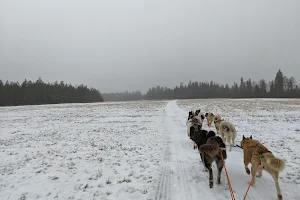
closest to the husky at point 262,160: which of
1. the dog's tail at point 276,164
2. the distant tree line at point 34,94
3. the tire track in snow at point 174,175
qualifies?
the dog's tail at point 276,164

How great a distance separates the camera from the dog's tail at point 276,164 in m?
3.60

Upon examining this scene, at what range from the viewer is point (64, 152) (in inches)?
329

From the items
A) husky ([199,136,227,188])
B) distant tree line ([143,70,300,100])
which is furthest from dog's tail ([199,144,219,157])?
distant tree line ([143,70,300,100])

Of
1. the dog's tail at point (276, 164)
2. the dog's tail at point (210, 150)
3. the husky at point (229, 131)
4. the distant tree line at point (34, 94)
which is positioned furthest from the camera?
the distant tree line at point (34, 94)

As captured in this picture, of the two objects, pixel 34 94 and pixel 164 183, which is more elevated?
pixel 34 94

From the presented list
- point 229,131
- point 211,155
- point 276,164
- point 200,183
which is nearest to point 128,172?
point 200,183

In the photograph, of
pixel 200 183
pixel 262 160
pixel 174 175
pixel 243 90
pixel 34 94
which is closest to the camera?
pixel 262 160

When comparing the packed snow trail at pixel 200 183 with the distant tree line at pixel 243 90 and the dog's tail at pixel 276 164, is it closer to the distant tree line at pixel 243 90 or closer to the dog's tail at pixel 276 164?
the dog's tail at pixel 276 164

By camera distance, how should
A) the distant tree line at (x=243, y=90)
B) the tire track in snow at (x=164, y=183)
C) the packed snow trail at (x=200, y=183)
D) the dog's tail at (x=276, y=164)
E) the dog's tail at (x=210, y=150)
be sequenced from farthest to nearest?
the distant tree line at (x=243, y=90) < the dog's tail at (x=210, y=150) < the tire track in snow at (x=164, y=183) < the packed snow trail at (x=200, y=183) < the dog's tail at (x=276, y=164)

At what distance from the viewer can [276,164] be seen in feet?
12.0

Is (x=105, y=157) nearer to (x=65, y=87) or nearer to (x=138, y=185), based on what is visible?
(x=138, y=185)

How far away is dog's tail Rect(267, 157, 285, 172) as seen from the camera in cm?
360

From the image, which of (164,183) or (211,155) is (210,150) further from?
(164,183)

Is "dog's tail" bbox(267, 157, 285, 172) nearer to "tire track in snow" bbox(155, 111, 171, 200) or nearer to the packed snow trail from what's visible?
the packed snow trail
